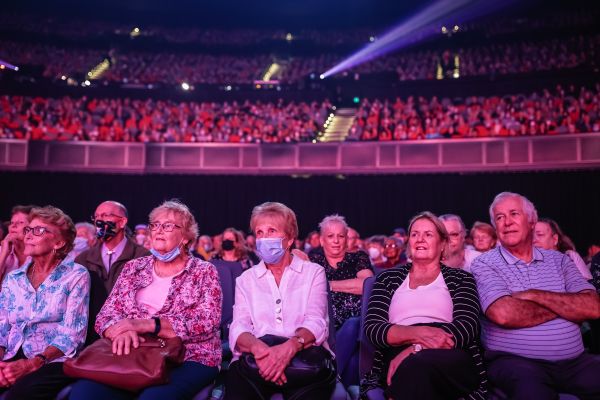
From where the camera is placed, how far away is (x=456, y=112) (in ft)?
44.4

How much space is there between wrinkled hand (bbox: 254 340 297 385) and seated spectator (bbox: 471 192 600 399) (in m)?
1.09

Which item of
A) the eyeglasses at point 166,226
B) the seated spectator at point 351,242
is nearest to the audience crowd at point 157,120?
the seated spectator at point 351,242

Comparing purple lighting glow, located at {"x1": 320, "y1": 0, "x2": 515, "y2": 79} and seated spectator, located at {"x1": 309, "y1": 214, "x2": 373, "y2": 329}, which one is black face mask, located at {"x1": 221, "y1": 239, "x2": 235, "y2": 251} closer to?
seated spectator, located at {"x1": 309, "y1": 214, "x2": 373, "y2": 329}

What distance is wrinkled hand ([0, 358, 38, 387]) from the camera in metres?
2.87

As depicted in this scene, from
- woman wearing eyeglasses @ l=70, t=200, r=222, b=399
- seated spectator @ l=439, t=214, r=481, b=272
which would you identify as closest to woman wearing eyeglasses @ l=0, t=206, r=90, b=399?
woman wearing eyeglasses @ l=70, t=200, r=222, b=399

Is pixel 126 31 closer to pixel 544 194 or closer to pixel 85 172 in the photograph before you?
pixel 85 172

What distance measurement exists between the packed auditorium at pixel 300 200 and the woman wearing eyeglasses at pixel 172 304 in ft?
0.04

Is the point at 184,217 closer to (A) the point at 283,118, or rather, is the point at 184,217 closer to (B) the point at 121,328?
(B) the point at 121,328

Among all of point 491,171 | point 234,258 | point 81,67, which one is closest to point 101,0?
point 81,67

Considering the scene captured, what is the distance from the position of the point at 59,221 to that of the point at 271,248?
1.29 metres

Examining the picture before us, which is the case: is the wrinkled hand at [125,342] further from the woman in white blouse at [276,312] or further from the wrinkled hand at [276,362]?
the wrinkled hand at [276,362]

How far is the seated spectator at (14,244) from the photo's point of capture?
3.94 metres

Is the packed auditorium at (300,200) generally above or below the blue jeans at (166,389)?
above

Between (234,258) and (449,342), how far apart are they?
11.6 ft
